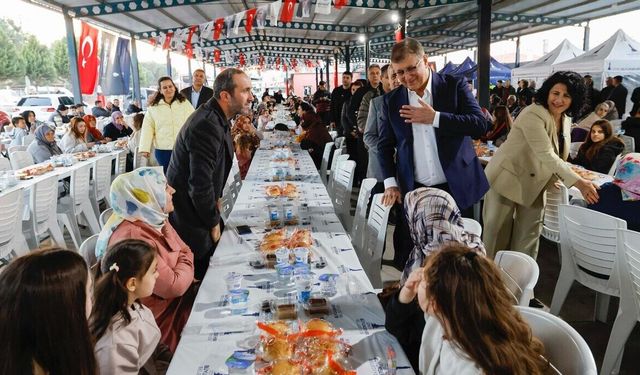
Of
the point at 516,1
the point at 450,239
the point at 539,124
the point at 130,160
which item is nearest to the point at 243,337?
the point at 450,239

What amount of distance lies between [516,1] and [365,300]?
1233 centimetres

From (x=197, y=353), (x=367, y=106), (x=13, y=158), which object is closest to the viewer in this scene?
(x=197, y=353)

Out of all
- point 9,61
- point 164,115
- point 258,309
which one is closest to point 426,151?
point 258,309

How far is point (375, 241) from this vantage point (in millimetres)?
3119

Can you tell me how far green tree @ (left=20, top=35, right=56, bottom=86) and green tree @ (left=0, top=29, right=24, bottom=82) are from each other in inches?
25.5

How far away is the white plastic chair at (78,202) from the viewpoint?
16.0ft

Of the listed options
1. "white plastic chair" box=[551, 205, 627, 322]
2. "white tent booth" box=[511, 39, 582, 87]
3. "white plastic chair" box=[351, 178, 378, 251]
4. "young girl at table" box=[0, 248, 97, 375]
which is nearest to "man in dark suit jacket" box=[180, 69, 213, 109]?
"white plastic chair" box=[351, 178, 378, 251]

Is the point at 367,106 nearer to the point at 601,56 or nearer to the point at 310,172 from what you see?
the point at 310,172

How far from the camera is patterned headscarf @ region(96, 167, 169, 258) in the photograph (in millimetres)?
2025

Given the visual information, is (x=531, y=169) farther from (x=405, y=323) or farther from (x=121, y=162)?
(x=121, y=162)

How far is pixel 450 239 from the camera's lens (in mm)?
1725

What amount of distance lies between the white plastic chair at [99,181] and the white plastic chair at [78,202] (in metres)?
0.20

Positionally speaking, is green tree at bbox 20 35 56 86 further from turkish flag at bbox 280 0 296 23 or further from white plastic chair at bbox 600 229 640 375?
white plastic chair at bbox 600 229 640 375

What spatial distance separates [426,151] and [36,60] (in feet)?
116
